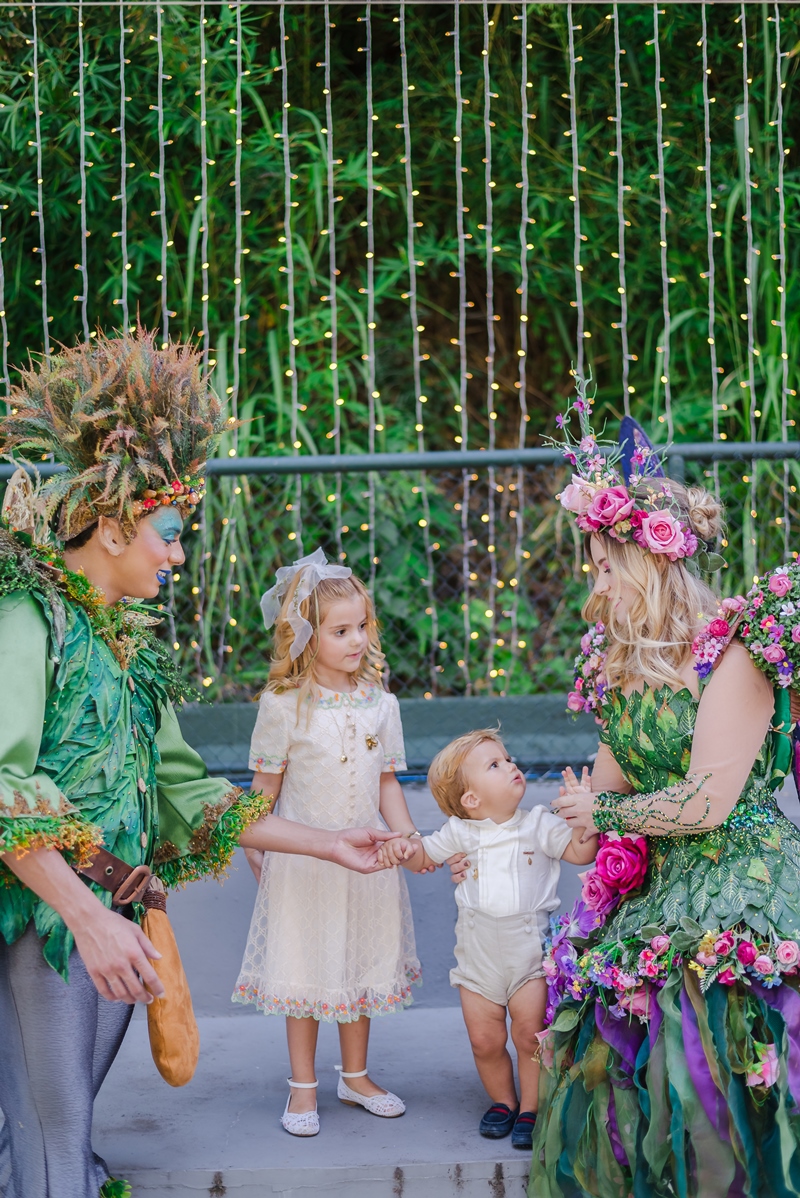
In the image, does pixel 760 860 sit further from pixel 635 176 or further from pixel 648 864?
pixel 635 176

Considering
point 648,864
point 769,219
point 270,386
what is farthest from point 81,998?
point 769,219

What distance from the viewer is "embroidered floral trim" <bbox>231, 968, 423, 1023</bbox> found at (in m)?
3.28

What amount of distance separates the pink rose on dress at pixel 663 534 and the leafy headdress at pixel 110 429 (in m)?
0.98

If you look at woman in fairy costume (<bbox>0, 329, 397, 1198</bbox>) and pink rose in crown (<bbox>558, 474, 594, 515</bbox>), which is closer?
woman in fairy costume (<bbox>0, 329, 397, 1198</bbox>)

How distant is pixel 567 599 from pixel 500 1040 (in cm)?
261

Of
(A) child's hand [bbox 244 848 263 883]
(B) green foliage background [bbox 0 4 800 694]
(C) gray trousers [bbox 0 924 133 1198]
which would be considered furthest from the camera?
(B) green foliage background [bbox 0 4 800 694]

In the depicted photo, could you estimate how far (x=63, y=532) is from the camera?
278 centimetres

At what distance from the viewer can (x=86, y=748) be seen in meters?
2.61

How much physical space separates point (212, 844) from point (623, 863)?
0.90m

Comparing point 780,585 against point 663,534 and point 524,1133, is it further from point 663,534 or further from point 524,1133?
point 524,1133

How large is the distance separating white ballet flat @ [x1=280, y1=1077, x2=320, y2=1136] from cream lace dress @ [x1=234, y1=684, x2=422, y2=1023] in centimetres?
A: 19

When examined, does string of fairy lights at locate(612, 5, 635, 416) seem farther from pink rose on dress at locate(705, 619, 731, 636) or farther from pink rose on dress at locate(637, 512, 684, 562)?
pink rose on dress at locate(705, 619, 731, 636)

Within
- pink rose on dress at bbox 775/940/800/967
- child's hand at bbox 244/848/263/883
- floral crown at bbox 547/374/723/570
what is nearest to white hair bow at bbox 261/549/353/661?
child's hand at bbox 244/848/263/883

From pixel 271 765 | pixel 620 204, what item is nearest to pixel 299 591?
pixel 271 765
